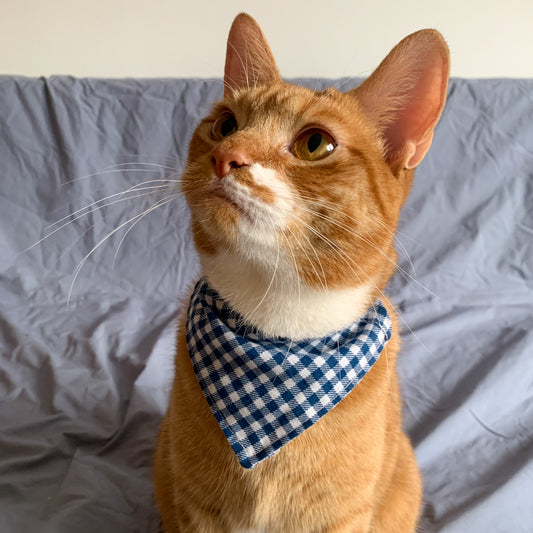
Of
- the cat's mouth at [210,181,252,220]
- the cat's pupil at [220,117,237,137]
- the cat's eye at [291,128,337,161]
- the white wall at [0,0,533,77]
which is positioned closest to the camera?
the cat's mouth at [210,181,252,220]

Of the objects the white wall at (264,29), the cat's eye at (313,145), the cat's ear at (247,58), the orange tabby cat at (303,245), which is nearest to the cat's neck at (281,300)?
the orange tabby cat at (303,245)

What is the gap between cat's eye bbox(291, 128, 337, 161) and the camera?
3.05ft

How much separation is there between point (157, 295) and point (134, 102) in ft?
3.03

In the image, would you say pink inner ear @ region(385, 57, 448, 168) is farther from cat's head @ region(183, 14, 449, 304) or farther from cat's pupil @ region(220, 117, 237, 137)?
cat's pupil @ region(220, 117, 237, 137)

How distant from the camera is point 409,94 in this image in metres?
1.01

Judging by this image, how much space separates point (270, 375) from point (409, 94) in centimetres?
65

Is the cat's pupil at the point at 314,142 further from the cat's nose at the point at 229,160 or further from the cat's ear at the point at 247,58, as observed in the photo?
the cat's ear at the point at 247,58

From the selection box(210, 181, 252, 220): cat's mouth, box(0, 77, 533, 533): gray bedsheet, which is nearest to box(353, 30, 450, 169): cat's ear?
box(210, 181, 252, 220): cat's mouth

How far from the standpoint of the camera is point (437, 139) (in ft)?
7.76

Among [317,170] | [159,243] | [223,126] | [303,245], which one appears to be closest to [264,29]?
[159,243]

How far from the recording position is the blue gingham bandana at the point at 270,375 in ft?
3.23

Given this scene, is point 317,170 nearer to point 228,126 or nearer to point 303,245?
point 303,245

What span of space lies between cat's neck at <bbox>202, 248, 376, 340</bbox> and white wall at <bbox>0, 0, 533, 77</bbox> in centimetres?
178

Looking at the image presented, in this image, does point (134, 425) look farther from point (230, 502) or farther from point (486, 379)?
point (486, 379)
